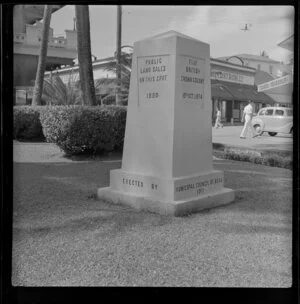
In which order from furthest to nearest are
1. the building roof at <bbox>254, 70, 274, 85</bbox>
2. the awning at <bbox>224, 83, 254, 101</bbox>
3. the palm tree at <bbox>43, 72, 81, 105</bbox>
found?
the palm tree at <bbox>43, 72, 81, 105</bbox> < the awning at <bbox>224, 83, 254, 101</bbox> < the building roof at <bbox>254, 70, 274, 85</bbox>

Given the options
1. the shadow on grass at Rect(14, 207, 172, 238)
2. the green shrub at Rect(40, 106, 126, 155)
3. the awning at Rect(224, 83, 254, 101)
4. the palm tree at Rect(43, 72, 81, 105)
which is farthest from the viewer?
the green shrub at Rect(40, 106, 126, 155)

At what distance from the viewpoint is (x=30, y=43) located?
3.12 meters

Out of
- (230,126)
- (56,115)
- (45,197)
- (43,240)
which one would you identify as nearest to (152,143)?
(230,126)

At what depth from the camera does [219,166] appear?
6297 mm

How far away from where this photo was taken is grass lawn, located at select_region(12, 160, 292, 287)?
3.10m

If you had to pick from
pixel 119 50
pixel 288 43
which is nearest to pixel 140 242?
pixel 119 50

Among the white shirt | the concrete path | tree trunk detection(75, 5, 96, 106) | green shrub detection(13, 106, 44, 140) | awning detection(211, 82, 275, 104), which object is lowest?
the concrete path

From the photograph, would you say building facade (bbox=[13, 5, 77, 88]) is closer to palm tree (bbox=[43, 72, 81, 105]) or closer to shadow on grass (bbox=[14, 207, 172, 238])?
palm tree (bbox=[43, 72, 81, 105])

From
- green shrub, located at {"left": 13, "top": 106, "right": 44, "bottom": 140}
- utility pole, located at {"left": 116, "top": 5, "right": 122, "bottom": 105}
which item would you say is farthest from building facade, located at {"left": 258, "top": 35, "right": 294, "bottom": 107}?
green shrub, located at {"left": 13, "top": 106, "right": 44, "bottom": 140}

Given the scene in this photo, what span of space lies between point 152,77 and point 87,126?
269 cm

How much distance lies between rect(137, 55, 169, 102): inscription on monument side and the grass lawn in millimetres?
1251

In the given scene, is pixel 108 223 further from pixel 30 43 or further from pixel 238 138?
pixel 30 43
